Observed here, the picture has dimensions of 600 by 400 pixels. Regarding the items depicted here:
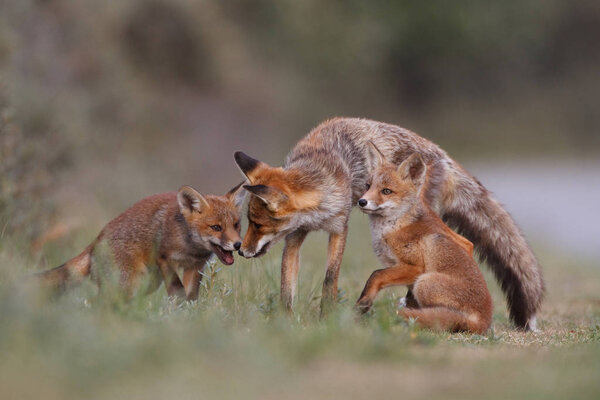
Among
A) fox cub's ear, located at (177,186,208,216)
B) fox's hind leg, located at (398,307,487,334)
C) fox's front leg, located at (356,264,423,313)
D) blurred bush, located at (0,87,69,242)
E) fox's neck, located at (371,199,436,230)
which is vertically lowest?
fox's hind leg, located at (398,307,487,334)

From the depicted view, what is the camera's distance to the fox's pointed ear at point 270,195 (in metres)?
6.89

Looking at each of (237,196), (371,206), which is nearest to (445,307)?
(371,206)

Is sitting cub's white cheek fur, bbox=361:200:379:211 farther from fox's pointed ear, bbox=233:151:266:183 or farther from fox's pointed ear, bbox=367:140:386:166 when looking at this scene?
fox's pointed ear, bbox=233:151:266:183

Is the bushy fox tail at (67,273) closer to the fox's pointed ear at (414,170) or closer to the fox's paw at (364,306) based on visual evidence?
the fox's paw at (364,306)

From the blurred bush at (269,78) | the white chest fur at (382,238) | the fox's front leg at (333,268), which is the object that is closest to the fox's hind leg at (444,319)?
the white chest fur at (382,238)

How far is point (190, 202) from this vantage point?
25.0 ft

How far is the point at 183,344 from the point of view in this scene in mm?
4617

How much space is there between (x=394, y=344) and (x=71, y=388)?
6.84 ft

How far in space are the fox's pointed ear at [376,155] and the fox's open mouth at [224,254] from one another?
1692 millimetres

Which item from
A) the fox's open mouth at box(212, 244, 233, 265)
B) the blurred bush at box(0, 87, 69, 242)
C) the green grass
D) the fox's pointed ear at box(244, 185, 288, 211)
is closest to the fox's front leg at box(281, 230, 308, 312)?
the fox's open mouth at box(212, 244, 233, 265)

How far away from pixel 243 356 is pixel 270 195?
2642 mm

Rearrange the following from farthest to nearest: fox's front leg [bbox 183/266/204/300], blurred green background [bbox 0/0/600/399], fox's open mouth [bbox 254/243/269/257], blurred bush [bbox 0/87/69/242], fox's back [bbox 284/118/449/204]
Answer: blurred bush [bbox 0/87/69/242]
fox's back [bbox 284/118/449/204]
fox's front leg [bbox 183/266/204/300]
fox's open mouth [bbox 254/243/269/257]
blurred green background [bbox 0/0/600/399]

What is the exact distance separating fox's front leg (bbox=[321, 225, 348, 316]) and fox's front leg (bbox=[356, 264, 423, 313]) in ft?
1.17

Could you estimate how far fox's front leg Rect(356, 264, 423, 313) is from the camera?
23.0ft
